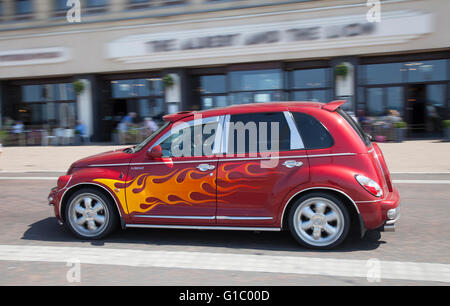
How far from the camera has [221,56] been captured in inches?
784

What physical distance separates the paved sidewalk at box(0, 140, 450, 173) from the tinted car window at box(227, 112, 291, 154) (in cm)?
672

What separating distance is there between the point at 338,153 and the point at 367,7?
1505cm

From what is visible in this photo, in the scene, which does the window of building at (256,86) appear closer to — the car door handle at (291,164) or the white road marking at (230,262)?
the car door handle at (291,164)

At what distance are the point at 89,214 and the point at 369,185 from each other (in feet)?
11.0

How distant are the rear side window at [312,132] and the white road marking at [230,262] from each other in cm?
124

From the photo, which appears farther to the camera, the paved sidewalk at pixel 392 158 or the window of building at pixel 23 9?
the window of building at pixel 23 9

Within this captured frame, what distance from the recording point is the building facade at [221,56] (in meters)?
18.0

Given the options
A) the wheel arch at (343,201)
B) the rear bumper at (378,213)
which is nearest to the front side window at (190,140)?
the wheel arch at (343,201)

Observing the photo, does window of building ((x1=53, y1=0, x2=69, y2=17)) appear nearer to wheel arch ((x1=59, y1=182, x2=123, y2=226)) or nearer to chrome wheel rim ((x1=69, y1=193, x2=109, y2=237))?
wheel arch ((x1=59, y1=182, x2=123, y2=226))

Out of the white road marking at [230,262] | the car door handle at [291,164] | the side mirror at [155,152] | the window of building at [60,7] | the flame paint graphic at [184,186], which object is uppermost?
the window of building at [60,7]

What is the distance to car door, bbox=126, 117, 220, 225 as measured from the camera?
16.2 ft

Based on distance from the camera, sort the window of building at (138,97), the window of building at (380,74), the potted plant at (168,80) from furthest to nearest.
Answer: the window of building at (138,97), the potted plant at (168,80), the window of building at (380,74)

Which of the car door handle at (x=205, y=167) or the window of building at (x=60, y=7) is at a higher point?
the window of building at (x=60, y=7)
